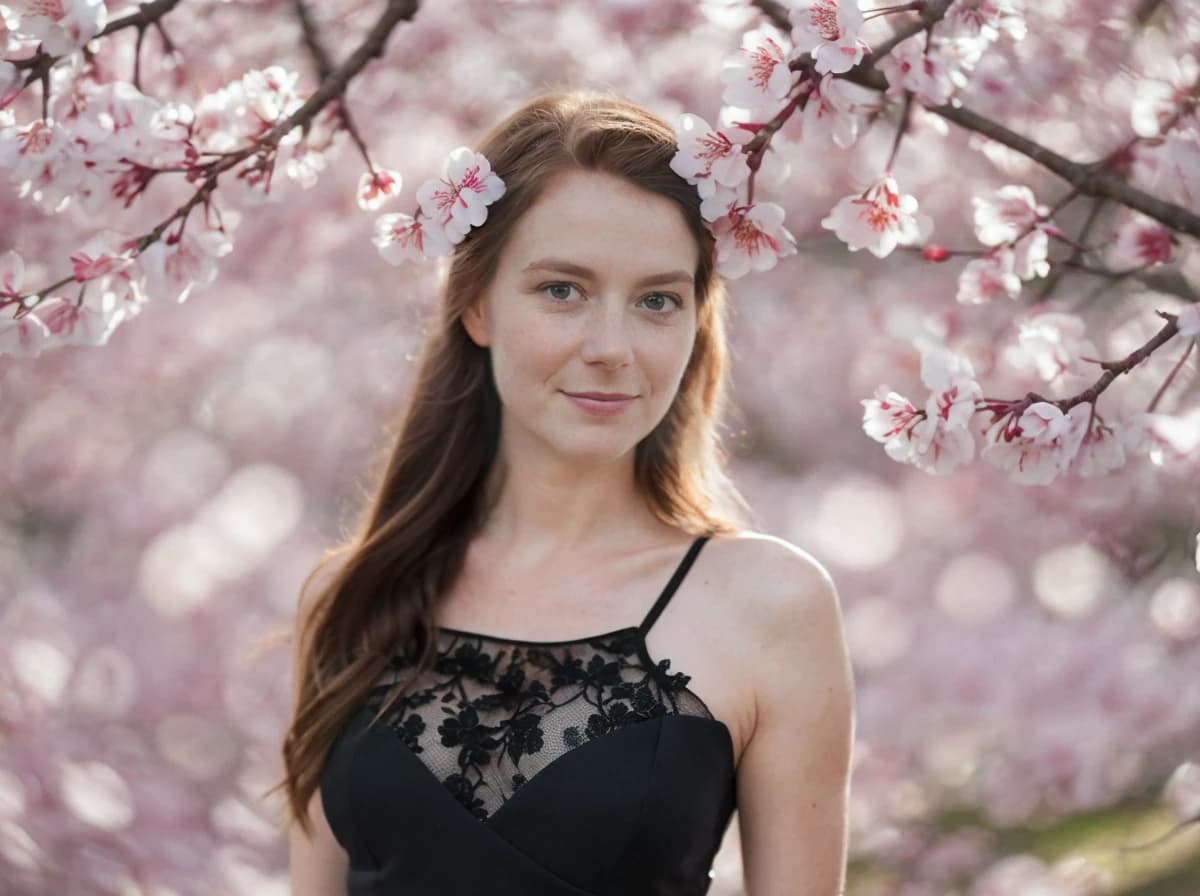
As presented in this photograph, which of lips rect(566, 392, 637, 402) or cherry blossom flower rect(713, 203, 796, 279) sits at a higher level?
cherry blossom flower rect(713, 203, 796, 279)

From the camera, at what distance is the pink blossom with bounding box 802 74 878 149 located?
1.58 meters

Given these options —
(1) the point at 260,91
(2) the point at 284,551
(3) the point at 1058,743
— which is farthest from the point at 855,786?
(1) the point at 260,91

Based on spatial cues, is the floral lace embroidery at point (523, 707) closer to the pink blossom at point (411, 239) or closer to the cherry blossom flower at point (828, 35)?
the pink blossom at point (411, 239)

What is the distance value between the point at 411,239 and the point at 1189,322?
88 cm

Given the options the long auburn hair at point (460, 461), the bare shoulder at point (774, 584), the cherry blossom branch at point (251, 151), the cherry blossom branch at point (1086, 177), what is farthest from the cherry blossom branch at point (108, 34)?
the bare shoulder at point (774, 584)

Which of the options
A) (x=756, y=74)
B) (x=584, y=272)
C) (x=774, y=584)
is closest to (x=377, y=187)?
(x=584, y=272)

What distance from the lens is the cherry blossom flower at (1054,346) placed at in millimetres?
1739

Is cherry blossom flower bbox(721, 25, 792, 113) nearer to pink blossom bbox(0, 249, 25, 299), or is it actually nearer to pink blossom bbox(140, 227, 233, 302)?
pink blossom bbox(140, 227, 233, 302)

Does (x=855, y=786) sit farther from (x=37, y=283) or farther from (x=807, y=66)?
(x=807, y=66)

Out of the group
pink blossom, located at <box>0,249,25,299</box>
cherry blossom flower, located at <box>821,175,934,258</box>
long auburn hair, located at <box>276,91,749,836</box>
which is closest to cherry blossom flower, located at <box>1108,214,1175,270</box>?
cherry blossom flower, located at <box>821,175,934,258</box>

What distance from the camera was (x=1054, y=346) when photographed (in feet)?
5.74

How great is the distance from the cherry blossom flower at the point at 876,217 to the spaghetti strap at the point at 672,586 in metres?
0.41

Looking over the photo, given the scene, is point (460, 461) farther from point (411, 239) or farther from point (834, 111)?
point (834, 111)

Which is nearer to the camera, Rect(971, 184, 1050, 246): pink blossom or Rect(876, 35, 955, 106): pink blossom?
Rect(876, 35, 955, 106): pink blossom
